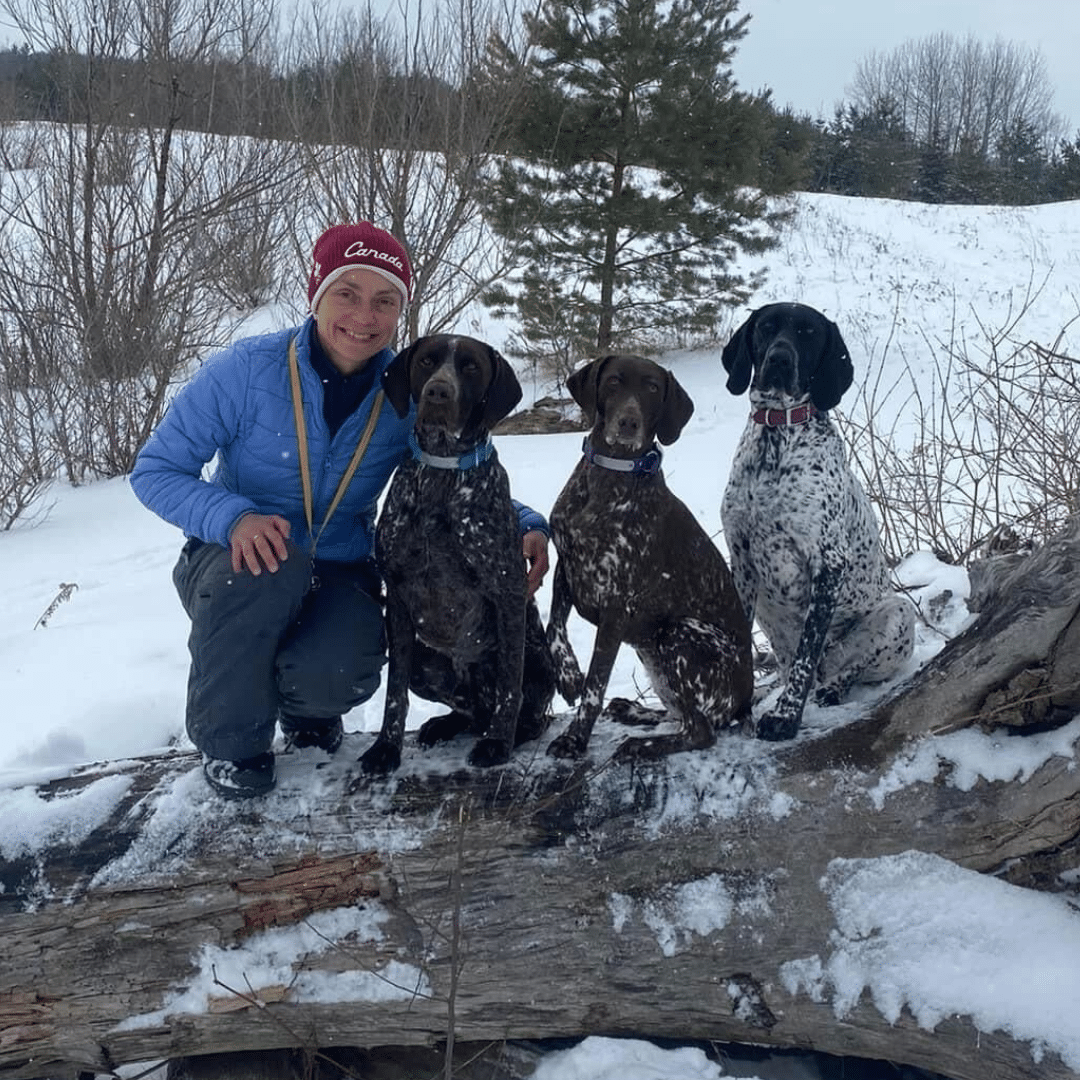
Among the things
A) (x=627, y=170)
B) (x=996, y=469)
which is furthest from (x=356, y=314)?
(x=627, y=170)

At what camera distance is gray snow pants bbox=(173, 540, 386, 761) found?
2.44 meters

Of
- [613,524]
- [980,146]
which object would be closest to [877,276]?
[613,524]

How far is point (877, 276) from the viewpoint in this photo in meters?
18.5

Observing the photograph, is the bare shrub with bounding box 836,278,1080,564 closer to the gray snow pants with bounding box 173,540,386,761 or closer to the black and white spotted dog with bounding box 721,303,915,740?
the black and white spotted dog with bounding box 721,303,915,740

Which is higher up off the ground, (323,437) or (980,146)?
(980,146)

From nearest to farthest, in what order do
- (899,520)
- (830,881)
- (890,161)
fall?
(830,881) → (899,520) → (890,161)

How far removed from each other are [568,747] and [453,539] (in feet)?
2.07

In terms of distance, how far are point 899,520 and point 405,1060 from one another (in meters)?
4.00

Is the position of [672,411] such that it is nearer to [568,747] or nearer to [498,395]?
[498,395]

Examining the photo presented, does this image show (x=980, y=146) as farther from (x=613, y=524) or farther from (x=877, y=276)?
(x=613, y=524)

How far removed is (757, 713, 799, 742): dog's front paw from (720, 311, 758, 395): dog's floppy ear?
0.93 metres

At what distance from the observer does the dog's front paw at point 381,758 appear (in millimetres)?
2516

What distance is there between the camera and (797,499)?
2750mm

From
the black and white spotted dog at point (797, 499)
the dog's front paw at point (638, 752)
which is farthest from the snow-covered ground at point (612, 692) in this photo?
the dog's front paw at point (638, 752)
